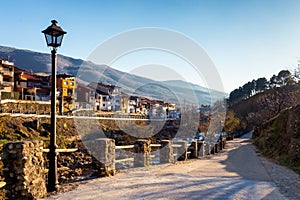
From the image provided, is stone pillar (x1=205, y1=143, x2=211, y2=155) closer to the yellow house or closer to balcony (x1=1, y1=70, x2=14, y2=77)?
balcony (x1=1, y1=70, x2=14, y2=77)

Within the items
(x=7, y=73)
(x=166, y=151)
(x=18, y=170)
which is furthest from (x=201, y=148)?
(x=7, y=73)

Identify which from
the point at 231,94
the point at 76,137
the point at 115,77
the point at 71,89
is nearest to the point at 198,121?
the point at 76,137

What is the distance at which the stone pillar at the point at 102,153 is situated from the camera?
8672 millimetres

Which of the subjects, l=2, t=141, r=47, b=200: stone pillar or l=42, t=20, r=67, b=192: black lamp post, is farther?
l=42, t=20, r=67, b=192: black lamp post

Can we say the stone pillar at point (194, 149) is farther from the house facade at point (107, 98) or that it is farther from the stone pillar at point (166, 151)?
the house facade at point (107, 98)

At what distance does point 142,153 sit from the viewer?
36.2ft

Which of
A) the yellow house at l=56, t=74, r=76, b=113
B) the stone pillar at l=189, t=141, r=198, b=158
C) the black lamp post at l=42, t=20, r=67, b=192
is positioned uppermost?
the yellow house at l=56, t=74, r=76, b=113

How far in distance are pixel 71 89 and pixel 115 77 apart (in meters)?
143

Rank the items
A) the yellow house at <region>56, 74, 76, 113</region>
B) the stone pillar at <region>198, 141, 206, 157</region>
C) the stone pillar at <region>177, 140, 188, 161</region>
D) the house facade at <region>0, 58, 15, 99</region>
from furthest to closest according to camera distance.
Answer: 1. the yellow house at <region>56, 74, 76, 113</region>
2. the house facade at <region>0, 58, 15, 99</region>
3. the stone pillar at <region>198, 141, 206, 157</region>
4. the stone pillar at <region>177, 140, 188, 161</region>

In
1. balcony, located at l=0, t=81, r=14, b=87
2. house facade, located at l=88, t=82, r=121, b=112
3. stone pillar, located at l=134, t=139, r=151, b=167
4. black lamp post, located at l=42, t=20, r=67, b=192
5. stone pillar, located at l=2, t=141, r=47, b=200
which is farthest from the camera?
house facade, located at l=88, t=82, r=121, b=112

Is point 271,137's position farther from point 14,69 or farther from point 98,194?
point 14,69

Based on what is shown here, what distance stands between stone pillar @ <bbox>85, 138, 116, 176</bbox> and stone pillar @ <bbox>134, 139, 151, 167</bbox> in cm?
214

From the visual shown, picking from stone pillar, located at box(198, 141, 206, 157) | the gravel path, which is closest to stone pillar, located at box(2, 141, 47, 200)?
the gravel path

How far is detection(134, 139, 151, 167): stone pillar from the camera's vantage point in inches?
432
